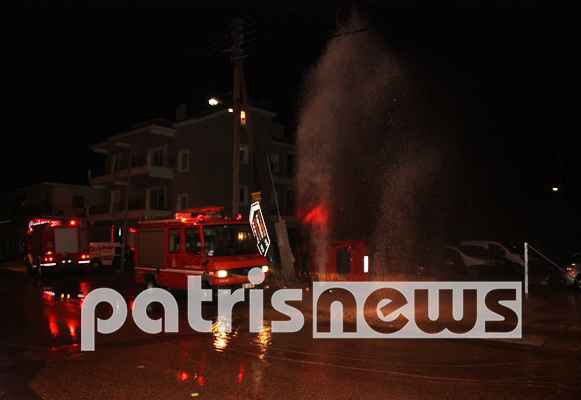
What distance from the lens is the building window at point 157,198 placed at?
117ft

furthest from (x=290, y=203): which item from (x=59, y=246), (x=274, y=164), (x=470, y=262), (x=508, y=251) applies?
(x=470, y=262)

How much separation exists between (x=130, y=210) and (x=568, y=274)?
2946cm

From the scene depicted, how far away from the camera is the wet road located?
20.1 feet

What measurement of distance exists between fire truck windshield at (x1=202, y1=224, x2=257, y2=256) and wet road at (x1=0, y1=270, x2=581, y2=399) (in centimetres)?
376

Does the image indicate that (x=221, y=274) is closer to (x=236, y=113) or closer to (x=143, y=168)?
Answer: (x=236, y=113)

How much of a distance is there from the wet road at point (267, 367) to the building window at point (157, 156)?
1013 inches

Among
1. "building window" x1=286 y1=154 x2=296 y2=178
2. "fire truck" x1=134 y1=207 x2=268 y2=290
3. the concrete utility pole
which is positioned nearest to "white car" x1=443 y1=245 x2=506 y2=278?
the concrete utility pole

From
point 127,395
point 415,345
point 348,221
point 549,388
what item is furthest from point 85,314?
point 348,221

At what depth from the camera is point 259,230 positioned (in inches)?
648

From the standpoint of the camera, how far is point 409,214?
30922mm

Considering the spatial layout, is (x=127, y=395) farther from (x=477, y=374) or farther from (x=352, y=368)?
(x=477, y=374)

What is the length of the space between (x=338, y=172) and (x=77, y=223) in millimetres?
16689

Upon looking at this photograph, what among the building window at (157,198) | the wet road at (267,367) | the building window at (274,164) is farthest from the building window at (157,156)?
the wet road at (267,367)

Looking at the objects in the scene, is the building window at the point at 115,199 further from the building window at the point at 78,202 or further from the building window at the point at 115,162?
the building window at the point at 78,202
